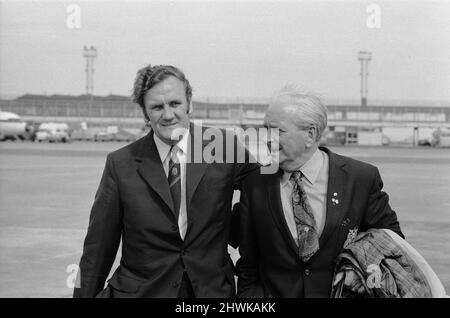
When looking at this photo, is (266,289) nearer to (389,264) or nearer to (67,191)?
(389,264)

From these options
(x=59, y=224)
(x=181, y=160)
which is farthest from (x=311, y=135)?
(x=59, y=224)

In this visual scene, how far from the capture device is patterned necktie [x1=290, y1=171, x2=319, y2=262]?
9.83ft

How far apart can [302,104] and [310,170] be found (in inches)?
13.8

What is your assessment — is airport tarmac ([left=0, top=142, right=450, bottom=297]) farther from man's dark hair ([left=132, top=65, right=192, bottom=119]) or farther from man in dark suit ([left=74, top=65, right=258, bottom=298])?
man's dark hair ([left=132, top=65, right=192, bottom=119])

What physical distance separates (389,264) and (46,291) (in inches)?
183

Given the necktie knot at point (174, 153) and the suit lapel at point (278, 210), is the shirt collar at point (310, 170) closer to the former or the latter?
the suit lapel at point (278, 210)

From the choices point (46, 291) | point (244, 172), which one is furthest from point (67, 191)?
point (244, 172)

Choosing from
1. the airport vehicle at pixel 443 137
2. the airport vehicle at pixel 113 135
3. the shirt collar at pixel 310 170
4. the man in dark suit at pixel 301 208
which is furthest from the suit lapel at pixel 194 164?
the airport vehicle at pixel 113 135

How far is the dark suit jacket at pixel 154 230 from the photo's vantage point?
2.97 m

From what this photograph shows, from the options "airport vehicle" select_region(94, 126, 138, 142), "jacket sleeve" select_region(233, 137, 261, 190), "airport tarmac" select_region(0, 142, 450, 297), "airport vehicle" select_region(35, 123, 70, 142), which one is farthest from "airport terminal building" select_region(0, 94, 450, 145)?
"jacket sleeve" select_region(233, 137, 261, 190)

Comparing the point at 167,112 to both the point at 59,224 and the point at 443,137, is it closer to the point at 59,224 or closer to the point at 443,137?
the point at 59,224

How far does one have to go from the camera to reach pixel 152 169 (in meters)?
3.05

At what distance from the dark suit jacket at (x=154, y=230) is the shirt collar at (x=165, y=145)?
0.02 metres
